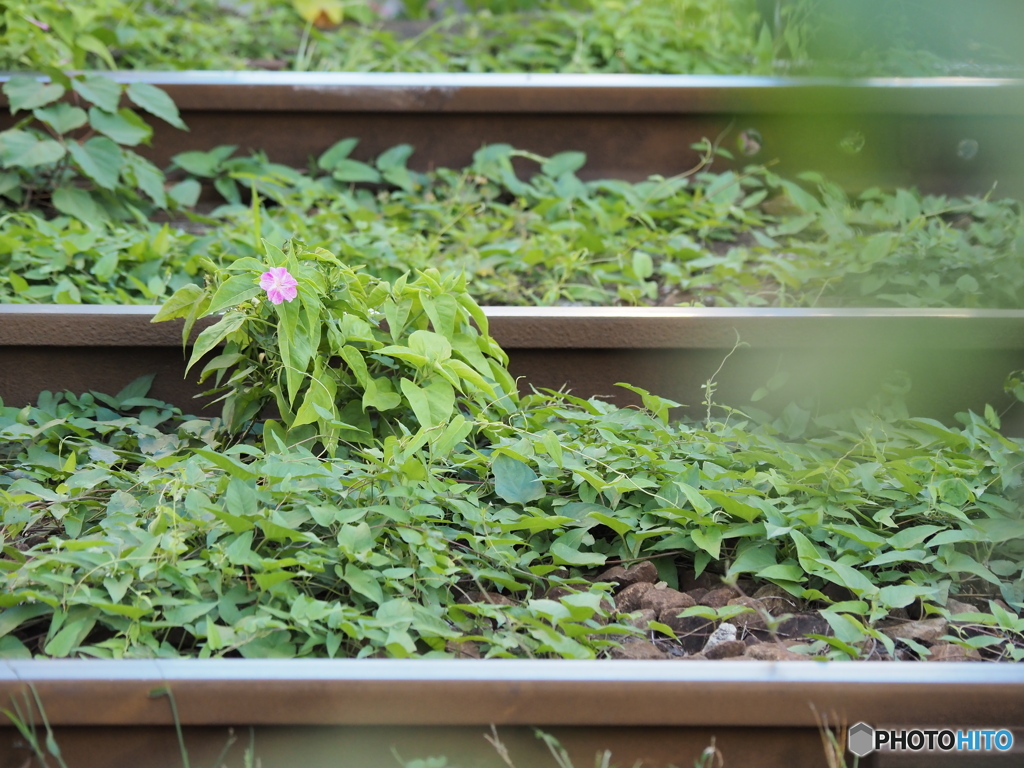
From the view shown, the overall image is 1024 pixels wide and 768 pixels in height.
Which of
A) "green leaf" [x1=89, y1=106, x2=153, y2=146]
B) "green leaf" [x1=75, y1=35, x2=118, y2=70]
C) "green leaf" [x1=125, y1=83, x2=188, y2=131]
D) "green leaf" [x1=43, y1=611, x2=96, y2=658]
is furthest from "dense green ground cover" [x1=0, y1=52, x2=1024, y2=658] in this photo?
"green leaf" [x1=75, y1=35, x2=118, y2=70]

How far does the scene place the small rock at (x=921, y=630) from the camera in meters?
1.69

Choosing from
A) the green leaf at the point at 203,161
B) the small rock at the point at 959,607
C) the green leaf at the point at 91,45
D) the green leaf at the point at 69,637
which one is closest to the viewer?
the green leaf at the point at 69,637

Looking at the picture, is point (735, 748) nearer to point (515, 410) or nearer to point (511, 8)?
point (515, 410)

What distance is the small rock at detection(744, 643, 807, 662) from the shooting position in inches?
62.0

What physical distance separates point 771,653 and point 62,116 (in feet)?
9.09

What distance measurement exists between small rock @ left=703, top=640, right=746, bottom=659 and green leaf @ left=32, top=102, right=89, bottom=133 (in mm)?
2631

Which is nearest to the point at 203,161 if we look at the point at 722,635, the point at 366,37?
the point at 366,37

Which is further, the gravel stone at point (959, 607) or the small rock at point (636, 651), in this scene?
the gravel stone at point (959, 607)

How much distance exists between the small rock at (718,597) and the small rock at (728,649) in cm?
15

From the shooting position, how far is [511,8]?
17.0 ft

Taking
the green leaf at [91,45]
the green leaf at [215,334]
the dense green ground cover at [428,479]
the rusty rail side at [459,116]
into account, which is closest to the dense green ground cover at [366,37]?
the green leaf at [91,45]

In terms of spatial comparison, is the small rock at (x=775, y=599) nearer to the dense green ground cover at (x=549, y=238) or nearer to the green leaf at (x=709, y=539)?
the green leaf at (x=709, y=539)

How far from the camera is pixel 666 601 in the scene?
174cm

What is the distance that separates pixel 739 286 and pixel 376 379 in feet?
4.29
